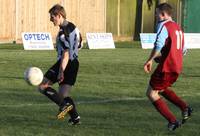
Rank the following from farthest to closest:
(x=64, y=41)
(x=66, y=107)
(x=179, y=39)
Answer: (x=66, y=107) < (x=64, y=41) < (x=179, y=39)

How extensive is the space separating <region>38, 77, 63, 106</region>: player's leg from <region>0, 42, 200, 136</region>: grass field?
40 cm

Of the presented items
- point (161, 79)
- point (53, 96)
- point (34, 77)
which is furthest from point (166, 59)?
point (34, 77)

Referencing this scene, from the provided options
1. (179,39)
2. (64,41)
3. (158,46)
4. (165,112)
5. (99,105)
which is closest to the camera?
(158,46)

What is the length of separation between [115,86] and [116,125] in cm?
702

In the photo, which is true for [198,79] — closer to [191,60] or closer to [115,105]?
[115,105]

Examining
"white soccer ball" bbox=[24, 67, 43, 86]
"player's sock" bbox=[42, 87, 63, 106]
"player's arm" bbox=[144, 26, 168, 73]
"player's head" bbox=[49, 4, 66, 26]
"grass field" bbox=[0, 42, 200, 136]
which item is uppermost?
"player's head" bbox=[49, 4, 66, 26]

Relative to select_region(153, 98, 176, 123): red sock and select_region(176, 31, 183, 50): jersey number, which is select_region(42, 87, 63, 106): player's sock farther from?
select_region(176, 31, 183, 50): jersey number

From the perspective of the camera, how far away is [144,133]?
11.4 m

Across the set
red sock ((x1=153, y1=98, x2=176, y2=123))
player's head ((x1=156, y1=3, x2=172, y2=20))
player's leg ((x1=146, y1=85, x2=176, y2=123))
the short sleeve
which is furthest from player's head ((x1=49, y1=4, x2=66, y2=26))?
red sock ((x1=153, y1=98, x2=176, y2=123))

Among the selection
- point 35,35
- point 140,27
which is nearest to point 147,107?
point 35,35

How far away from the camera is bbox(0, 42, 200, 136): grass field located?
11578 millimetres

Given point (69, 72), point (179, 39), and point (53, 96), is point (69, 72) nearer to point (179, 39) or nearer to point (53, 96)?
point (53, 96)

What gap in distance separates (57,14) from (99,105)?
357cm

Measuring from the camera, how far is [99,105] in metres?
14.9
